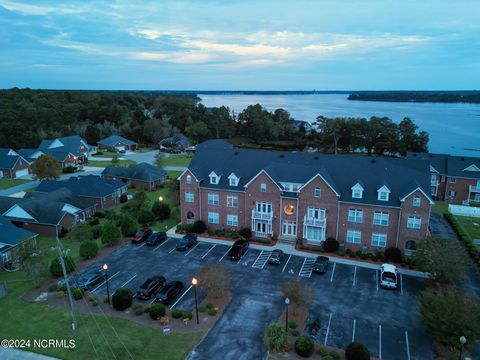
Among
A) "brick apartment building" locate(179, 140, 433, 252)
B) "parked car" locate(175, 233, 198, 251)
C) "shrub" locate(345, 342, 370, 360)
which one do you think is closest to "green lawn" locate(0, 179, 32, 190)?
"brick apartment building" locate(179, 140, 433, 252)

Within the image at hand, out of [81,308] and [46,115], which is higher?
[46,115]

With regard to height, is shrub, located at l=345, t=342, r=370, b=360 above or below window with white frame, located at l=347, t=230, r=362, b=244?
below

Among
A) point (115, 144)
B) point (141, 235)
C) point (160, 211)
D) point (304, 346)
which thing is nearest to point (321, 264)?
point (304, 346)

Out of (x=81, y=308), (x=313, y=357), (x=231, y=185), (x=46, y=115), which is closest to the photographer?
(x=313, y=357)

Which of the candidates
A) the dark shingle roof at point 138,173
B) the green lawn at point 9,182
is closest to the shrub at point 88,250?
the dark shingle roof at point 138,173

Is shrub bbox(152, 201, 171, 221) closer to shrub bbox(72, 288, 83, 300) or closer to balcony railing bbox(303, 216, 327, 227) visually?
shrub bbox(72, 288, 83, 300)

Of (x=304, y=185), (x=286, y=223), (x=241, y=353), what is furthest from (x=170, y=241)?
(x=241, y=353)

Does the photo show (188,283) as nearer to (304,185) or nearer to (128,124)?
(304,185)
